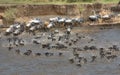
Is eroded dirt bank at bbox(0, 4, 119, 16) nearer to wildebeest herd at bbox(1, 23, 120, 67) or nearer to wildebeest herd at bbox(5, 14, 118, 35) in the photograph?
wildebeest herd at bbox(5, 14, 118, 35)

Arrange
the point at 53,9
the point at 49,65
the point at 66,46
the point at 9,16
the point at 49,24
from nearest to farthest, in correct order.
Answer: the point at 49,65, the point at 66,46, the point at 49,24, the point at 9,16, the point at 53,9

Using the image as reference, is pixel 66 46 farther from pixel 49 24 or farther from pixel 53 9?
pixel 53 9

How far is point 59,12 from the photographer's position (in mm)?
38469

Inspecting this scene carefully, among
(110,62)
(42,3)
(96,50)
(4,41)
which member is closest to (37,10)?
(42,3)

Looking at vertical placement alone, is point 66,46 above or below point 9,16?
above

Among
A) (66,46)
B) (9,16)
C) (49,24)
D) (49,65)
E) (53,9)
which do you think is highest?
(49,65)

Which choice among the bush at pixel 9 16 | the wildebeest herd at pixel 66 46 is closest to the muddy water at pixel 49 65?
the wildebeest herd at pixel 66 46

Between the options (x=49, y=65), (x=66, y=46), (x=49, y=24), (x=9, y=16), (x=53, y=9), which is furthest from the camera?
(x=53, y=9)

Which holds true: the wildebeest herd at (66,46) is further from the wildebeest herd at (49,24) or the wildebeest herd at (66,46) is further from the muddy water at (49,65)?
the wildebeest herd at (49,24)

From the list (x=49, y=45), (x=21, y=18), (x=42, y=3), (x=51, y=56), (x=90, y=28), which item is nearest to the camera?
(x=51, y=56)

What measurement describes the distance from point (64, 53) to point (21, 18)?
1160 centimetres

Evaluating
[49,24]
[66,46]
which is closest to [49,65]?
[66,46]

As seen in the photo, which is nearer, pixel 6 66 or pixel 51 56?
pixel 6 66

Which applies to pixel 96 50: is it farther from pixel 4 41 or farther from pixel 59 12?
pixel 59 12
